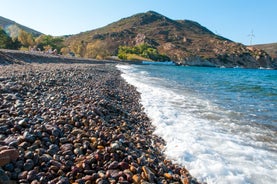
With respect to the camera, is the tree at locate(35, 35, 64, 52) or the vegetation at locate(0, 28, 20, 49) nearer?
the vegetation at locate(0, 28, 20, 49)

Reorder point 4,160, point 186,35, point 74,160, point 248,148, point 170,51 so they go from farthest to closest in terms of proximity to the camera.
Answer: point 186,35 < point 170,51 < point 248,148 < point 74,160 < point 4,160

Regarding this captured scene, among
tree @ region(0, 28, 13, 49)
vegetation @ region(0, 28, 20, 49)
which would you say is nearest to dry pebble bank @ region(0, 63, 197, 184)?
tree @ region(0, 28, 13, 49)

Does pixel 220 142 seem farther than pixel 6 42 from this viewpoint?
No

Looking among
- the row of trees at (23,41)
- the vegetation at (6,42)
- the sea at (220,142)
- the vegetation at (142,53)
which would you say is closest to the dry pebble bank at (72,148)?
the sea at (220,142)

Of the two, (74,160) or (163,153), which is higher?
(74,160)

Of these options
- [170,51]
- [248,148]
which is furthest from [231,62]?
[248,148]

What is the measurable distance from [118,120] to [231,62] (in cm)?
16628

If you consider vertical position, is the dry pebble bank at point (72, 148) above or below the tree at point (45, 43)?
below

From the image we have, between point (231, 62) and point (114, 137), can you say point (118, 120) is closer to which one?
point (114, 137)

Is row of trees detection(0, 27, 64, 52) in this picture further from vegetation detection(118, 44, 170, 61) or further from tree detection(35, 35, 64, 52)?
vegetation detection(118, 44, 170, 61)

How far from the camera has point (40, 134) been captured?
15.5 ft

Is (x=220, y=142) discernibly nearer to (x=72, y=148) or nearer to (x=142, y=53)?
(x=72, y=148)

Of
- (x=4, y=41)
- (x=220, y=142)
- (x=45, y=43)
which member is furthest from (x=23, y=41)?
(x=220, y=142)

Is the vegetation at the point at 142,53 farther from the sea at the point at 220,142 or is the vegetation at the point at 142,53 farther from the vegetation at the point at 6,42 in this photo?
the sea at the point at 220,142
